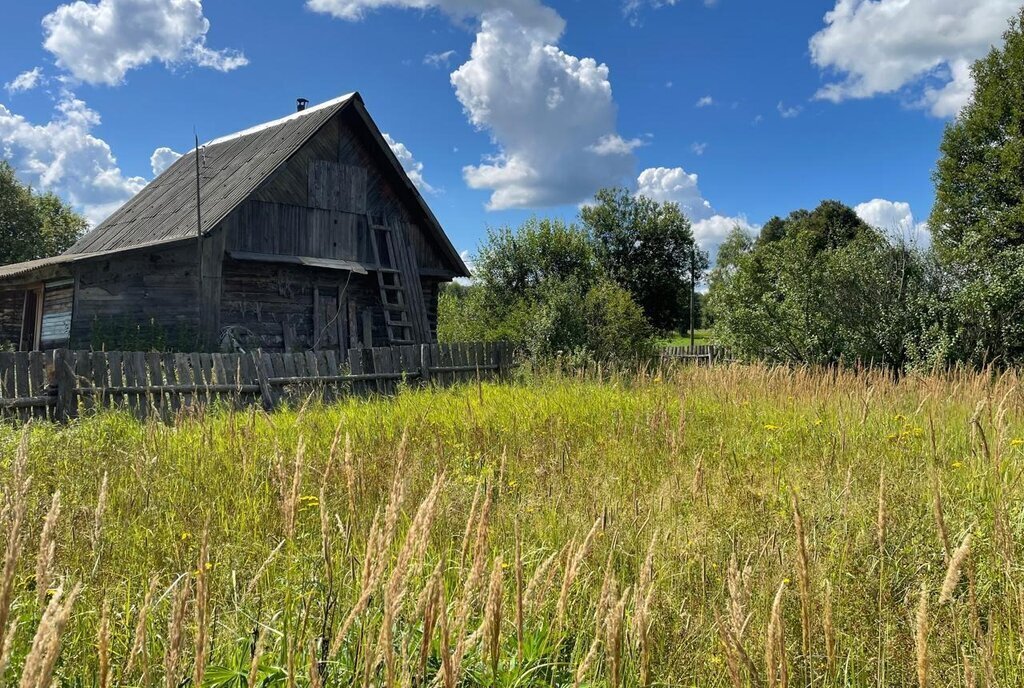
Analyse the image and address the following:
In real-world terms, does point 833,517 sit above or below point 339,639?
below

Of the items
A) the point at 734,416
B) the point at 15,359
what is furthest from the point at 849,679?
the point at 15,359

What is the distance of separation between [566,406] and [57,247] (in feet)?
143

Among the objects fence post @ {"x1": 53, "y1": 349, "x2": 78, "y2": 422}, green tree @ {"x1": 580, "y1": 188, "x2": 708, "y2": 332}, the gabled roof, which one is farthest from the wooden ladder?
green tree @ {"x1": 580, "y1": 188, "x2": 708, "y2": 332}

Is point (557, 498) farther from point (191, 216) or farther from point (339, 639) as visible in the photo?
point (191, 216)

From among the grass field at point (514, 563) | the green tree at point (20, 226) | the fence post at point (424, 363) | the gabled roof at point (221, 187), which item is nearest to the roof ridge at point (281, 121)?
the gabled roof at point (221, 187)

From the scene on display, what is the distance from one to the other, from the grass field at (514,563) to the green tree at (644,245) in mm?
38012

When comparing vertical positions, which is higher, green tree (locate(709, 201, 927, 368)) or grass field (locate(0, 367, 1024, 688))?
green tree (locate(709, 201, 927, 368))

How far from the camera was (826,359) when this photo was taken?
1568 cm

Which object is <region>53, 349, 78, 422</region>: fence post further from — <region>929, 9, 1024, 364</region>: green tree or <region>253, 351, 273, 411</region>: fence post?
<region>929, 9, 1024, 364</region>: green tree

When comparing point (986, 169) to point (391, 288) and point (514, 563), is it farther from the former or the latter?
point (514, 563)

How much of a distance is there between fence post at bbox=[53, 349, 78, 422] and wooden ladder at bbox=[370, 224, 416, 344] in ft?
29.6

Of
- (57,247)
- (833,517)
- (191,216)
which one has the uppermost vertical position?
(57,247)

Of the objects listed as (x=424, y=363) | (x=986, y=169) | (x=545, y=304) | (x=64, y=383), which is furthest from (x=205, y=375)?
(x=986, y=169)

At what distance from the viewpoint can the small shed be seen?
14.0m
